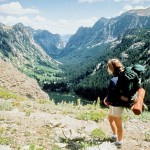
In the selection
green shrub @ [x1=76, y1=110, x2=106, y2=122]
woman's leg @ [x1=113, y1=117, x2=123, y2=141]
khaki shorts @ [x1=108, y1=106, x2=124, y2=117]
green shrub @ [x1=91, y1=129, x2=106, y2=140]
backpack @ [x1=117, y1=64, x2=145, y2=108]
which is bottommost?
green shrub @ [x1=91, y1=129, x2=106, y2=140]

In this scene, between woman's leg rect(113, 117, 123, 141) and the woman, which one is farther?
woman's leg rect(113, 117, 123, 141)

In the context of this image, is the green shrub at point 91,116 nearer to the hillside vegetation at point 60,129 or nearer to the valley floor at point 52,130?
the hillside vegetation at point 60,129

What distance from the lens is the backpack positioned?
11242 mm

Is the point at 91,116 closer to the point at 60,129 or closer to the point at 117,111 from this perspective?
the point at 60,129

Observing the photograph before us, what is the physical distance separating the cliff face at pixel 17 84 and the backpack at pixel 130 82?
1909 centimetres

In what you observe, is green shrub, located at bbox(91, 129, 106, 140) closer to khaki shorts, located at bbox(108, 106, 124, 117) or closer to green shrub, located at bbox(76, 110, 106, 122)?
khaki shorts, located at bbox(108, 106, 124, 117)

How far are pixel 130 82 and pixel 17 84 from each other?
20065 millimetres

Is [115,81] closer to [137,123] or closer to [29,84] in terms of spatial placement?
[137,123]

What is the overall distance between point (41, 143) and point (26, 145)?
0.63m

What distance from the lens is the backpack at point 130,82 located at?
11.2 meters

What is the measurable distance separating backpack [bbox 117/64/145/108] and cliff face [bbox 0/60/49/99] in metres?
19.1

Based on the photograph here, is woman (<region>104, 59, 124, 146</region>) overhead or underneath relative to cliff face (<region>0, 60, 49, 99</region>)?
overhead

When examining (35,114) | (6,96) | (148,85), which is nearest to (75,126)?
(35,114)

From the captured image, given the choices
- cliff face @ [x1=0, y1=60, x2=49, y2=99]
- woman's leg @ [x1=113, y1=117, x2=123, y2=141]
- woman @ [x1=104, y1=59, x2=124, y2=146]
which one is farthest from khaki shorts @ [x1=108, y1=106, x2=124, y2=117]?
cliff face @ [x1=0, y1=60, x2=49, y2=99]
